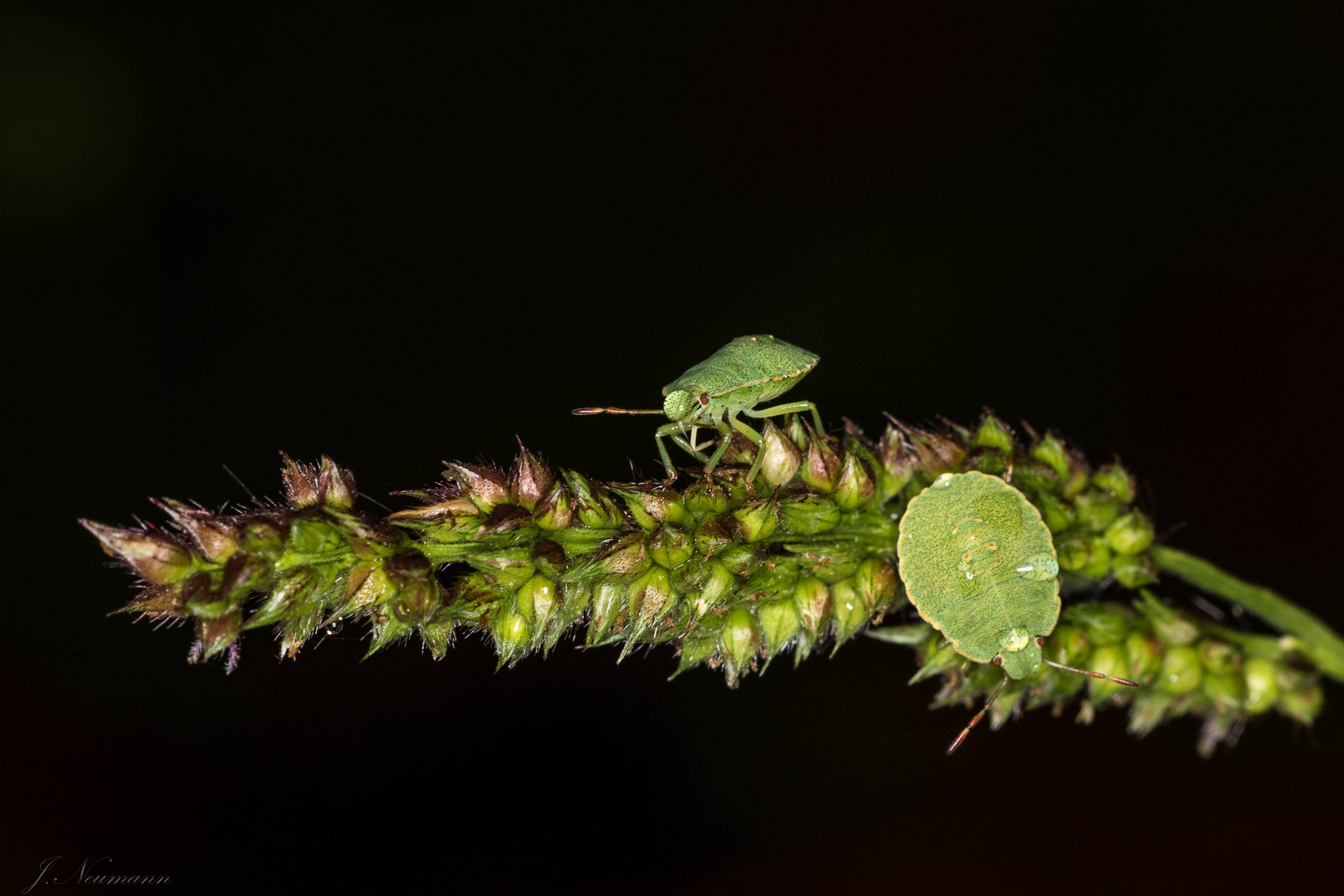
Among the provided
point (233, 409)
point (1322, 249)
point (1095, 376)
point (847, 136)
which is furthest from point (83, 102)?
point (1322, 249)

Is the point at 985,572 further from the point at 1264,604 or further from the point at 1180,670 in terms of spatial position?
the point at 1264,604

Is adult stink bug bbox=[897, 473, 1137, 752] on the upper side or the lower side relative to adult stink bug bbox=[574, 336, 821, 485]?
lower

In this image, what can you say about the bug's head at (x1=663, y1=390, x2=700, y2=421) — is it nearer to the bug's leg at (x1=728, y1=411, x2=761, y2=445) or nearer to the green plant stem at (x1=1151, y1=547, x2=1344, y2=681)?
the bug's leg at (x1=728, y1=411, x2=761, y2=445)

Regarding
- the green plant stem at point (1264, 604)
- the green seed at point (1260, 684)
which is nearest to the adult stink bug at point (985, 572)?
the green plant stem at point (1264, 604)

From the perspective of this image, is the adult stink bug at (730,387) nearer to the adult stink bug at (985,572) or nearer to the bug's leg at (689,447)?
the bug's leg at (689,447)

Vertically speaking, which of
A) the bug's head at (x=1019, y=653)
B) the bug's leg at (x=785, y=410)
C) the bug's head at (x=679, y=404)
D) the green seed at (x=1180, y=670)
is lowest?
the green seed at (x=1180, y=670)

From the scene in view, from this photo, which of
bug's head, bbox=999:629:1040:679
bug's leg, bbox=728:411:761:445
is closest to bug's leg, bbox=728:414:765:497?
bug's leg, bbox=728:411:761:445
